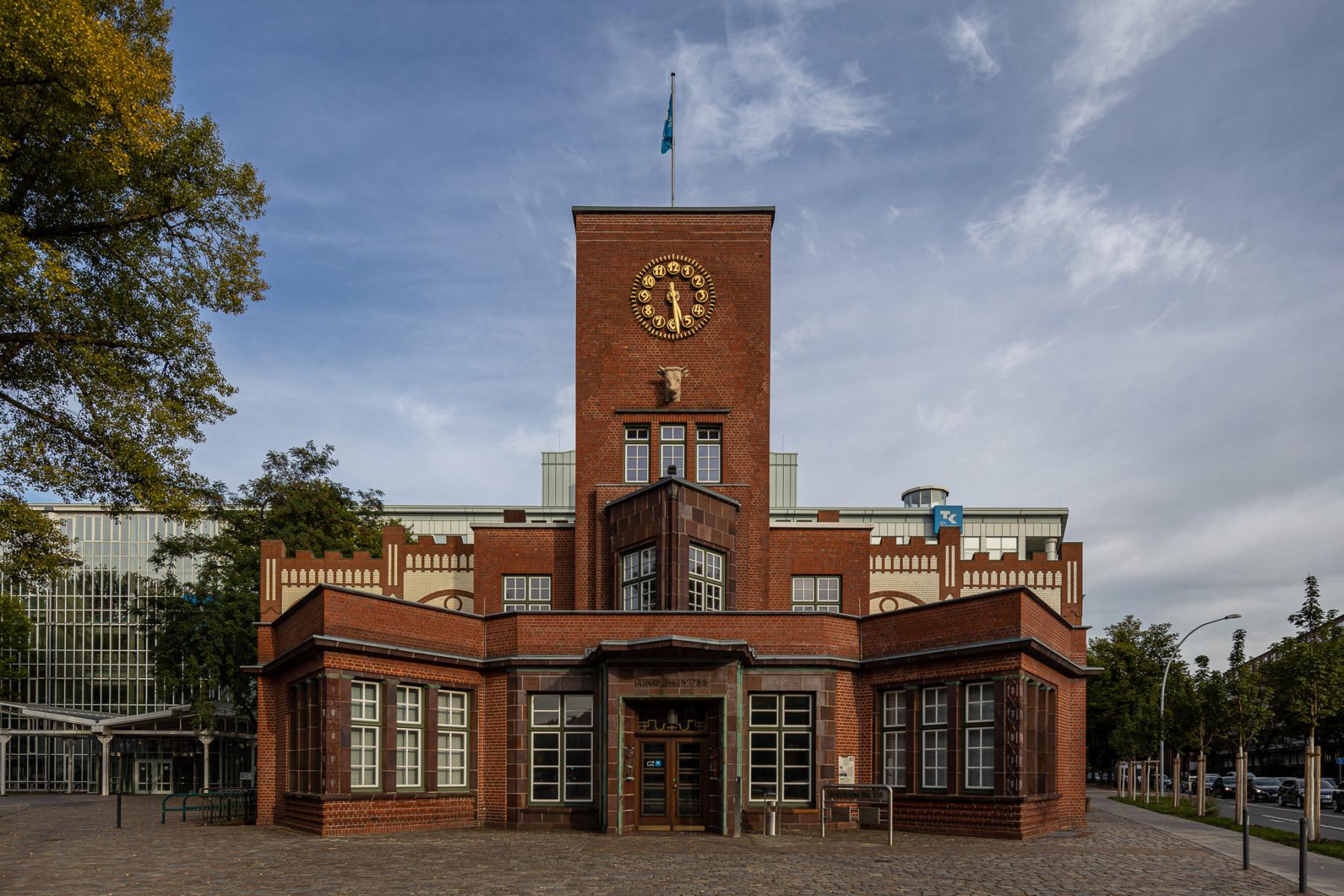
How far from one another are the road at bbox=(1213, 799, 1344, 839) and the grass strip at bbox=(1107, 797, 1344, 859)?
102 centimetres

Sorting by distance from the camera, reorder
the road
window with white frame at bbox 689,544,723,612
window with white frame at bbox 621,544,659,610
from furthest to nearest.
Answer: the road, window with white frame at bbox 689,544,723,612, window with white frame at bbox 621,544,659,610

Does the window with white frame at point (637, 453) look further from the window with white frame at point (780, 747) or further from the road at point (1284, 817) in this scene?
the road at point (1284, 817)

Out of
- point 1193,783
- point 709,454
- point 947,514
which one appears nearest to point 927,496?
point 947,514

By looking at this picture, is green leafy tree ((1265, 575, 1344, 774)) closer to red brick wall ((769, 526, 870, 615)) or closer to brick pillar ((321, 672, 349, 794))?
red brick wall ((769, 526, 870, 615))

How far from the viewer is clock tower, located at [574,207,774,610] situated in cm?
3041

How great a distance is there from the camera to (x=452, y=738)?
24906 millimetres

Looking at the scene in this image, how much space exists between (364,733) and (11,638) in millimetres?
46825

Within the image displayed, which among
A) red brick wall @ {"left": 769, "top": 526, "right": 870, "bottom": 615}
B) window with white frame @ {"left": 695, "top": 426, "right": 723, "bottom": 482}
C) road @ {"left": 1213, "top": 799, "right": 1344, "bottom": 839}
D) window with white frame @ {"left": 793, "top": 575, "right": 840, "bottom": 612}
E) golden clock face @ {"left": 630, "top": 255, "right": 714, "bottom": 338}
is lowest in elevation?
road @ {"left": 1213, "top": 799, "right": 1344, "bottom": 839}

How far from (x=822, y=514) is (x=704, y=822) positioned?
12.7 metres

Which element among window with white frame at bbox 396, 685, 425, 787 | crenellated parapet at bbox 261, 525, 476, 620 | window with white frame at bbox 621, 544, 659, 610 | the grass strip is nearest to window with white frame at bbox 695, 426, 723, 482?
window with white frame at bbox 621, 544, 659, 610

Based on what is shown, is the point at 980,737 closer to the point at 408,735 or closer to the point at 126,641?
the point at 408,735

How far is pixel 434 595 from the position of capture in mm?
31797

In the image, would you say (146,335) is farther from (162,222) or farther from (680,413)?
(680,413)

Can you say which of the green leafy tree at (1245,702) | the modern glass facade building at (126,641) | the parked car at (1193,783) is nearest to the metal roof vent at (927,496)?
the modern glass facade building at (126,641)
